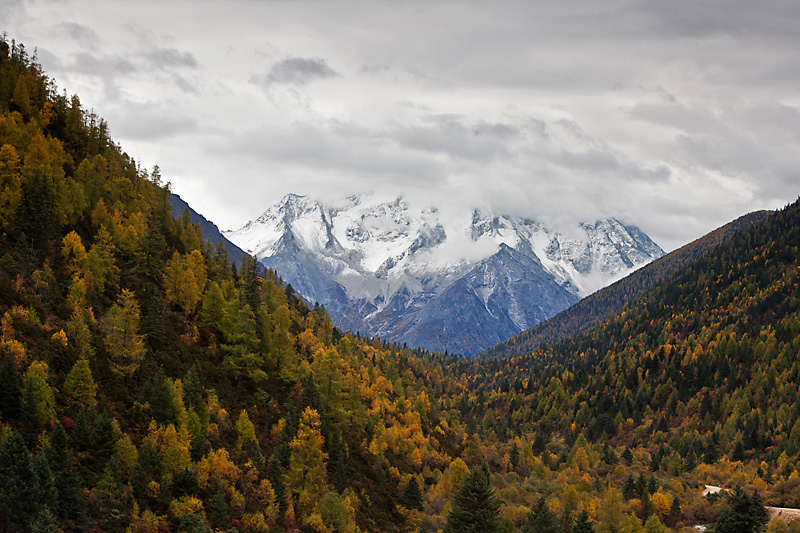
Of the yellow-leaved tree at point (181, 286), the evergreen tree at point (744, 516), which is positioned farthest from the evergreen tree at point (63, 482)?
the evergreen tree at point (744, 516)

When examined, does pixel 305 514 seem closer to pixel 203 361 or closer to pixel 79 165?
pixel 203 361

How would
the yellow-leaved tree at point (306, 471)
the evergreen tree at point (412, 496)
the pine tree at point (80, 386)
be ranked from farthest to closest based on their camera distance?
the evergreen tree at point (412, 496) → the yellow-leaved tree at point (306, 471) → the pine tree at point (80, 386)

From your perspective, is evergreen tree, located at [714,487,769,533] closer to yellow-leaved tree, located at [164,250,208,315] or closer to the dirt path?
the dirt path

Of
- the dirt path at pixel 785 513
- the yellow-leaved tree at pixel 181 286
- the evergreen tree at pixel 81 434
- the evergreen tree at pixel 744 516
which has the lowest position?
the dirt path at pixel 785 513

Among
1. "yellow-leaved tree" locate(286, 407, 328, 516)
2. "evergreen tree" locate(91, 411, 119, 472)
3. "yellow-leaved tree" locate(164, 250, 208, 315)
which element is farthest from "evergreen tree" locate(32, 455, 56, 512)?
"yellow-leaved tree" locate(164, 250, 208, 315)

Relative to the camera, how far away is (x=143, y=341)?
87.0 metres

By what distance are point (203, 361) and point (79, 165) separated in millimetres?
46863

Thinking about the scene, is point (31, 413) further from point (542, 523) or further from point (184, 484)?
point (542, 523)

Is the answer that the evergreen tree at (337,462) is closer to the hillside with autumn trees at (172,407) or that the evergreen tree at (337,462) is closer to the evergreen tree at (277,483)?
the hillside with autumn trees at (172,407)

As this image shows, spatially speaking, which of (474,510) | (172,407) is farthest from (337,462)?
(474,510)

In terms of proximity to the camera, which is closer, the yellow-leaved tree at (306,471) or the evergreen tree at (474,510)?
the evergreen tree at (474,510)

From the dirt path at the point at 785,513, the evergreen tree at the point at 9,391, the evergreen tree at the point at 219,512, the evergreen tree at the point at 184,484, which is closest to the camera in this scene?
the evergreen tree at the point at 9,391

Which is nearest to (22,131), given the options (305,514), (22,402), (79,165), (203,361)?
(79,165)

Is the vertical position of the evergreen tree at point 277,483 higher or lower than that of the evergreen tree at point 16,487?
lower
